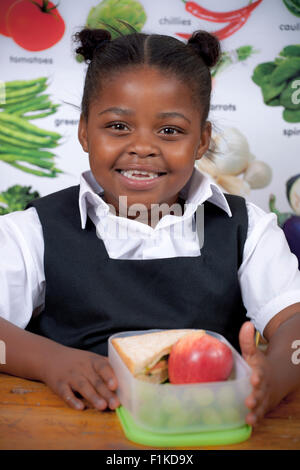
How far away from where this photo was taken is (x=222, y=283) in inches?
41.6

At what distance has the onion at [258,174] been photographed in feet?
6.54

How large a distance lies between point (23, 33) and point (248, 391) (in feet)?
5.58

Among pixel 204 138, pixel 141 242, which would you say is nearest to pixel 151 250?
pixel 141 242

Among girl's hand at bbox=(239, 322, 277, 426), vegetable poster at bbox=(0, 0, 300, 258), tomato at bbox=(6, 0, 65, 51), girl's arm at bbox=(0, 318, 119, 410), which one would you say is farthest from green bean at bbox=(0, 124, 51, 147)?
girl's hand at bbox=(239, 322, 277, 426)

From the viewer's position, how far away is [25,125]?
2.03 m

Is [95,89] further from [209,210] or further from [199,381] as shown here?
[199,381]

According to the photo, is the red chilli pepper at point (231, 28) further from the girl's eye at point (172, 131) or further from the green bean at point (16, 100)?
the girl's eye at point (172, 131)

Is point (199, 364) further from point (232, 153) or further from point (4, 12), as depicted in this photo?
point (4, 12)

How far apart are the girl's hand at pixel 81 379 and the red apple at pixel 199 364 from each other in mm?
106

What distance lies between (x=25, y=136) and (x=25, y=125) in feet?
0.14

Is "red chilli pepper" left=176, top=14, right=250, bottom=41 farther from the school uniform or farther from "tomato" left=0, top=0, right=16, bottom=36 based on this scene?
the school uniform

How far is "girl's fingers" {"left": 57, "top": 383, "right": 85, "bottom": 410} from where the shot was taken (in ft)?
2.40
